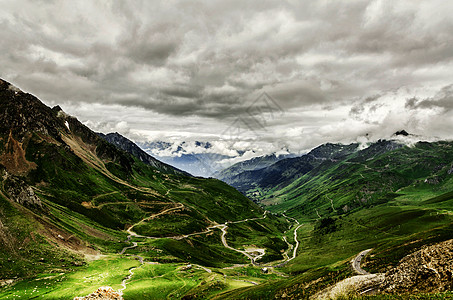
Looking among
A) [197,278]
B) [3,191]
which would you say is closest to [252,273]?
[197,278]

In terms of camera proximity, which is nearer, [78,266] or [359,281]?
[359,281]

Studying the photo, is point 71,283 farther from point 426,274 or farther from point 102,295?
point 426,274

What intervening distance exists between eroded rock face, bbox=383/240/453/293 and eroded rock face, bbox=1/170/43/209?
19943 centimetres

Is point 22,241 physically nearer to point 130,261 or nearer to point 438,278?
point 130,261

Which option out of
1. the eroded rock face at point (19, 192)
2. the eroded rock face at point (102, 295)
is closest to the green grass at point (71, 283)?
the eroded rock face at point (102, 295)

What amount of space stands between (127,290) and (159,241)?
111 metres

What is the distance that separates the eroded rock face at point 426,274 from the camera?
36.5m

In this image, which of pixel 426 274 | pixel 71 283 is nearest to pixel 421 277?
pixel 426 274

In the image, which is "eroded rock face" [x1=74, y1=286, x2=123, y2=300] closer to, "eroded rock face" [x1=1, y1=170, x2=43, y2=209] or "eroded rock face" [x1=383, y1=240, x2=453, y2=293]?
"eroded rock face" [x1=383, y1=240, x2=453, y2=293]

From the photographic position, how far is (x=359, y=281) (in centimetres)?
5219

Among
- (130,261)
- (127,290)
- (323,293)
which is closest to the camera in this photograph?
(323,293)

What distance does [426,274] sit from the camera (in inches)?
1526

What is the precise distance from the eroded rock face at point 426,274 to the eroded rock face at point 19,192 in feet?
654

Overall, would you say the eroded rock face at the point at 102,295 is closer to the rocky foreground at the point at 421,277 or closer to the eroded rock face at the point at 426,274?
the rocky foreground at the point at 421,277
